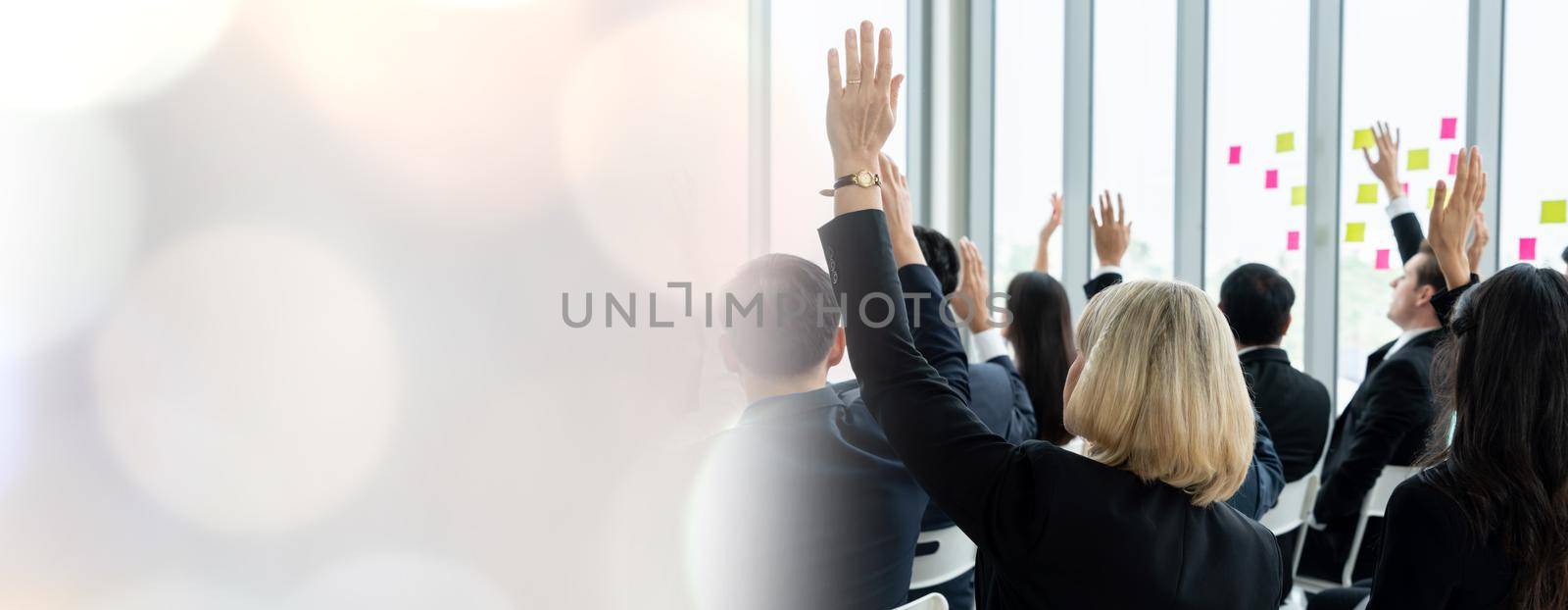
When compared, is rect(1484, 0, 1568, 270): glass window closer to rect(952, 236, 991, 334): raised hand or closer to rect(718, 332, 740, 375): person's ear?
rect(952, 236, 991, 334): raised hand

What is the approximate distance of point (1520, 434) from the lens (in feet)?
3.71

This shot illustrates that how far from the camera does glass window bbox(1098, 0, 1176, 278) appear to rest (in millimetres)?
3645

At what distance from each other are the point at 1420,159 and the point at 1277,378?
3.98ft

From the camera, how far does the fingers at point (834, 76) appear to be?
3.50 feet

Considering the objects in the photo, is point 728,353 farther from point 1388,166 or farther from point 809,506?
point 1388,166

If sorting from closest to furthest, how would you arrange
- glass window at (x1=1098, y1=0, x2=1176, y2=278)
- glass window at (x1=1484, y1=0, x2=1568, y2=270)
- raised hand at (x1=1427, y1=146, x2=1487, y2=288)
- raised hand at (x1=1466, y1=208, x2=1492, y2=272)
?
raised hand at (x1=1427, y1=146, x2=1487, y2=288)
raised hand at (x1=1466, y1=208, x2=1492, y2=272)
glass window at (x1=1484, y1=0, x2=1568, y2=270)
glass window at (x1=1098, y1=0, x2=1176, y2=278)

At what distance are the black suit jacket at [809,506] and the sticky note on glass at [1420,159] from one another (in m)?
2.61

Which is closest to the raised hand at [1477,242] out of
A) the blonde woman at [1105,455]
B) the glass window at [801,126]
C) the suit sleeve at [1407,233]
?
the suit sleeve at [1407,233]

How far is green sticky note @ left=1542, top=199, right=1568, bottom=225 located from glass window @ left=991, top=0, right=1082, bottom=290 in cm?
160

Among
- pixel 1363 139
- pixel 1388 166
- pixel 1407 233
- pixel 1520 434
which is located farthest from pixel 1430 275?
pixel 1520 434

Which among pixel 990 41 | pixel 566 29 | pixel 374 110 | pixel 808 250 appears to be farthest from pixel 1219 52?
pixel 374 110

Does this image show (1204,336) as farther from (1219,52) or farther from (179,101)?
(1219,52)

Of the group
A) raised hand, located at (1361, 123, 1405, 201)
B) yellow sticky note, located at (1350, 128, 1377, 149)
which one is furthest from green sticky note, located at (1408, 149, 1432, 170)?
raised hand, located at (1361, 123, 1405, 201)

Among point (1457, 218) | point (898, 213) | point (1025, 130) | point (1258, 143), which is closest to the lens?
point (898, 213)
